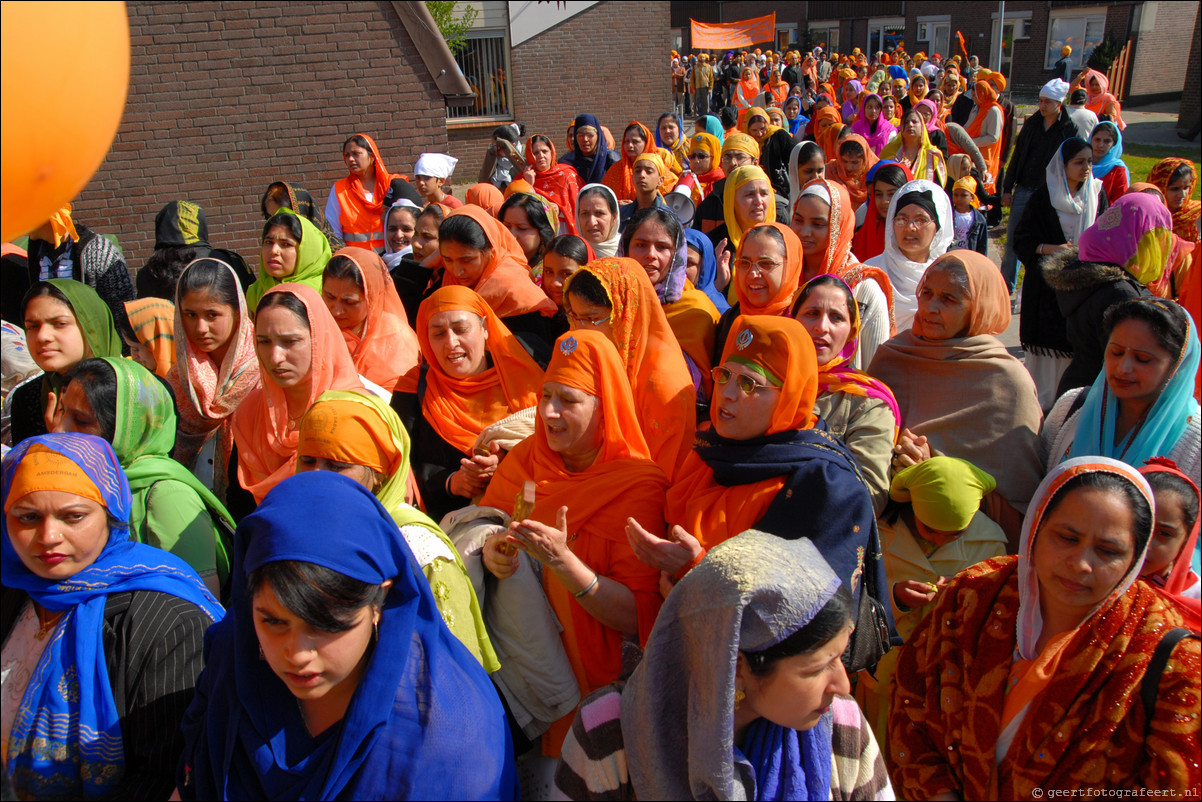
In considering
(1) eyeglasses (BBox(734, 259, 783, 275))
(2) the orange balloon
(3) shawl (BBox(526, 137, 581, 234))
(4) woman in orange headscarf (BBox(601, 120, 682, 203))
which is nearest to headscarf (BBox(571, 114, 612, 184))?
(4) woman in orange headscarf (BBox(601, 120, 682, 203))

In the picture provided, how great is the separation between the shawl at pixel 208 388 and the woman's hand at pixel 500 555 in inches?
75.5

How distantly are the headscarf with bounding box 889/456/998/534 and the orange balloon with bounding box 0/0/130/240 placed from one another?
2.46 metres

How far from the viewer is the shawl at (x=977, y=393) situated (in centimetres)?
314

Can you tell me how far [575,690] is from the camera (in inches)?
95.6

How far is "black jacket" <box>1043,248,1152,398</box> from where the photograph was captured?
3883 millimetres

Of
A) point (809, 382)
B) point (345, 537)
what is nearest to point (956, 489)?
point (809, 382)

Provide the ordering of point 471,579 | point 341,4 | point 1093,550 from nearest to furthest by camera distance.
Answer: point 1093,550, point 471,579, point 341,4

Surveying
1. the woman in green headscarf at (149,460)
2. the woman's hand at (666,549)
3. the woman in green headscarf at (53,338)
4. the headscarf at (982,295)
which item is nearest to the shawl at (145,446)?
the woman in green headscarf at (149,460)

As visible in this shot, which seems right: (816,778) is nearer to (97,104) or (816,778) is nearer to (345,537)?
(345,537)

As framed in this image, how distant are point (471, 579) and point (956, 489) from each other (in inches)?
62.1

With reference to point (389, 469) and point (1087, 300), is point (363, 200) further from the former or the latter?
point (1087, 300)

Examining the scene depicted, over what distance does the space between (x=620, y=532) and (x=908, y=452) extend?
1.15 m

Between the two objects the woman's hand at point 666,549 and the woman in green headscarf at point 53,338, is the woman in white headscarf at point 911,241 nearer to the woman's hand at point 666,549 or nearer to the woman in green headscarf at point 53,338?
the woman's hand at point 666,549

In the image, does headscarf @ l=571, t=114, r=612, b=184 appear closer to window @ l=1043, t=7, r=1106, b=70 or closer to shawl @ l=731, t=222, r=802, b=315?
shawl @ l=731, t=222, r=802, b=315
